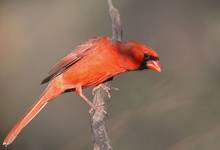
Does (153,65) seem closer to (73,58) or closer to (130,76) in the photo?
(73,58)

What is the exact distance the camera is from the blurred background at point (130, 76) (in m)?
4.46

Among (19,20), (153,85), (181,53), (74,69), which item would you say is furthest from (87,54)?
(19,20)

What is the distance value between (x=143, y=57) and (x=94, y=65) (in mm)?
428

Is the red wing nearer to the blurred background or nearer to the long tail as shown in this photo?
the long tail

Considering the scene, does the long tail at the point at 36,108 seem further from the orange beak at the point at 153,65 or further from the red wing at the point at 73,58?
the orange beak at the point at 153,65

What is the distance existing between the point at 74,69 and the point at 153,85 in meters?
0.61

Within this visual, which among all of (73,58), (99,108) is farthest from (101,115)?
(73,58)

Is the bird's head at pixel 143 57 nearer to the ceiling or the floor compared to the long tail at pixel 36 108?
nearer to the ceiling

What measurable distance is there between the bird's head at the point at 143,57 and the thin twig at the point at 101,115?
0.36m

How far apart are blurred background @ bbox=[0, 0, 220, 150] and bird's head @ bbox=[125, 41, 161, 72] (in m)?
0.18

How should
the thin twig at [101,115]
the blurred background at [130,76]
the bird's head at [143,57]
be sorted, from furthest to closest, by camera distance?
the bird's head at [143,57] → the blurred background at [130,76] → the thin twig at [101,115]

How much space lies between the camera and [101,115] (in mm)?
4559

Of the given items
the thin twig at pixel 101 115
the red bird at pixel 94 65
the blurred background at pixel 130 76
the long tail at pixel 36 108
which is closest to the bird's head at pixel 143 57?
the red bird at pixel 94 65

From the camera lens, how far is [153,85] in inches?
193
